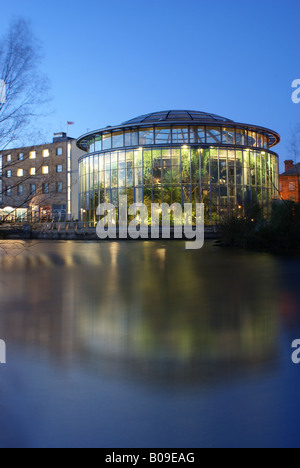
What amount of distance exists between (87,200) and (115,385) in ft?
153

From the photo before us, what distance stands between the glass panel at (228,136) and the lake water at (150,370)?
125 ft

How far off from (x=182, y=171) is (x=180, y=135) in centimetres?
377

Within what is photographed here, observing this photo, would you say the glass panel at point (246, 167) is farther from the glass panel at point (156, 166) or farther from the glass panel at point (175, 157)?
the glass panel at point (156, 166)

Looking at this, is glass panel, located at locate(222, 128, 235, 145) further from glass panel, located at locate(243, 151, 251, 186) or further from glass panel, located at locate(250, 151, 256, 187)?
glass panel, located at locate(250, 151, 256, 187)

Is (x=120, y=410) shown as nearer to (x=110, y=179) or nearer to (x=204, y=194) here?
(x=204, y=194)

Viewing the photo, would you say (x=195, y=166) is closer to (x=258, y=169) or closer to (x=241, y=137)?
(x=241, y=137)

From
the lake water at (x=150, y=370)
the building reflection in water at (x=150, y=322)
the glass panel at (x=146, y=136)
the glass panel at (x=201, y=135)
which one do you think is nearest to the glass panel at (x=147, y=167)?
the glass panel at (x=146, y=136)

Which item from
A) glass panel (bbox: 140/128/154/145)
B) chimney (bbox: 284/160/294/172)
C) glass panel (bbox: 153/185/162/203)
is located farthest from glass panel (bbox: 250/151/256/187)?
chimney (bbox: 284/160/294/172)

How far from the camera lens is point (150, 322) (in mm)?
6016

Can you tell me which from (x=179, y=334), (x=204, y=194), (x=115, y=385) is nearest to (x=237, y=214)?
(x=204, y=194)

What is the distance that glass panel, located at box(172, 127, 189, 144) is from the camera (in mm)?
44156

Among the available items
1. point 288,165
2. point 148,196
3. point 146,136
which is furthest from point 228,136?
point 288,165

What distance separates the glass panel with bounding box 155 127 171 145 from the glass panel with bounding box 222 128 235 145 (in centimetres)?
565

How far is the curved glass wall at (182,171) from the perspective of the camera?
43.3 meters
